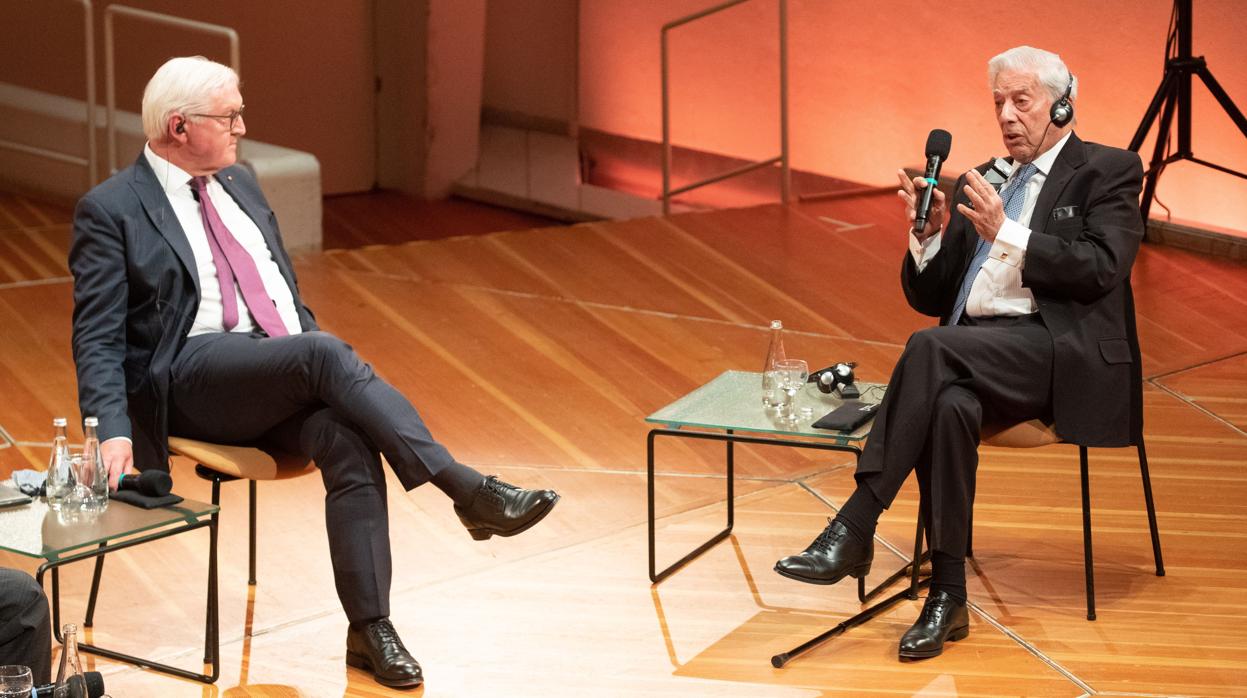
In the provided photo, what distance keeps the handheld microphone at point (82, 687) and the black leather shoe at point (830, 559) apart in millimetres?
1357

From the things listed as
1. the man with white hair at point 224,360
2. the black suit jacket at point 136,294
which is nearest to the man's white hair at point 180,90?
the man with white hair at point 224,360

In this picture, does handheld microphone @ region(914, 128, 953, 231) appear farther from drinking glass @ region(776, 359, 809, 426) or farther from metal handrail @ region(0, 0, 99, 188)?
metal handrail @ region(0, 0, 99, 188)

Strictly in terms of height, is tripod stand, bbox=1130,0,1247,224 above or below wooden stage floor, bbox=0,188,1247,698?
above

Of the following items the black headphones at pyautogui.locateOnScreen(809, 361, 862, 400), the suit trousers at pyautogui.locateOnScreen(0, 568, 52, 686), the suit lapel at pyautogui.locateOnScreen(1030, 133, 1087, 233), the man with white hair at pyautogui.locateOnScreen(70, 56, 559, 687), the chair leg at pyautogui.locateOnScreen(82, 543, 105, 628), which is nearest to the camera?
the suit trousers at pyautogui.locateOnScreen(0, 568, 52, 686)

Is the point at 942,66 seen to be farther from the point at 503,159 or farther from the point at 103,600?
the point at 103,600

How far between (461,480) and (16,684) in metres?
1.11

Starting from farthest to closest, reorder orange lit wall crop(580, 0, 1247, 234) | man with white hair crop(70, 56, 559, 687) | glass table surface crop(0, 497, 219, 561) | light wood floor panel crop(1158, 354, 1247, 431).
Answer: orange lit wall crop(580, 0, 1247, 234) → light wood floor panel crop(1158, 354, 1247, 431) → man with white hair crop(70, 56, 559, 687) → glass table surface crop(0, 497, 219, 561)

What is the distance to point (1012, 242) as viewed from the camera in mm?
3559

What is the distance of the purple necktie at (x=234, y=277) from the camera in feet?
11.8

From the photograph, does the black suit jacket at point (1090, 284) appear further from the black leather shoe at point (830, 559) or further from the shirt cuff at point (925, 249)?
the black leather shoe at point (830, 559)

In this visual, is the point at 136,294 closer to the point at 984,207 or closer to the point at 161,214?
the point at 161,214

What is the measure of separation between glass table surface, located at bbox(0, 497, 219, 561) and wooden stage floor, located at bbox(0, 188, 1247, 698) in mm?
427

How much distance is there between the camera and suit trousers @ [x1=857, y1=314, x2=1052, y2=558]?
3424 mm

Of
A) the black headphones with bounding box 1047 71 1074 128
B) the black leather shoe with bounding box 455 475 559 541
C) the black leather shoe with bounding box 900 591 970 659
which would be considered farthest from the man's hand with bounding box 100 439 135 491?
the black headphones with bounding box 1047 71 1074 128
